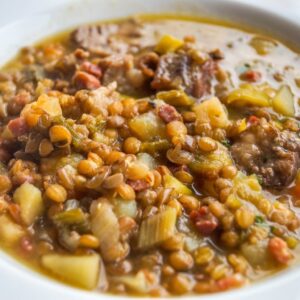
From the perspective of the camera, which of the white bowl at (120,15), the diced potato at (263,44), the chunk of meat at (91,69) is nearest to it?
the chunk of meat at (91,69)

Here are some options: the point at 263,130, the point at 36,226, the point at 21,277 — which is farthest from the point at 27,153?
the point at 263,130

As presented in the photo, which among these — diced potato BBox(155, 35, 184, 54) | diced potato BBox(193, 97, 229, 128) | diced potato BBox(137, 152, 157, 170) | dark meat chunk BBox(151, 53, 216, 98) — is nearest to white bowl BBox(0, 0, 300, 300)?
diced potato BBox(155, 35, 184, 54)

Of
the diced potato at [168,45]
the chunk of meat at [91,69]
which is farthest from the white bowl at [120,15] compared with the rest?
the chunk of meat at [91,69]

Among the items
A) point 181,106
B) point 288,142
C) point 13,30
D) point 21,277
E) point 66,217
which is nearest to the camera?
point 21,277

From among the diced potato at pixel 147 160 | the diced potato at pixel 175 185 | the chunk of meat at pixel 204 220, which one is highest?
the diced potato at pixel 147 160

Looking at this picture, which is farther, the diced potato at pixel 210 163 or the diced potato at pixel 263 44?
the diced potato at pixel 263 44

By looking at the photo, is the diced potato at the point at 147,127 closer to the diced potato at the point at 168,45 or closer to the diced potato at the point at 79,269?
the diced potato at the point at 79,269

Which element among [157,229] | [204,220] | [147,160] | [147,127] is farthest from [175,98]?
[157,229]

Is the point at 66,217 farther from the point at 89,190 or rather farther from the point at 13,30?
the point at 13,30
